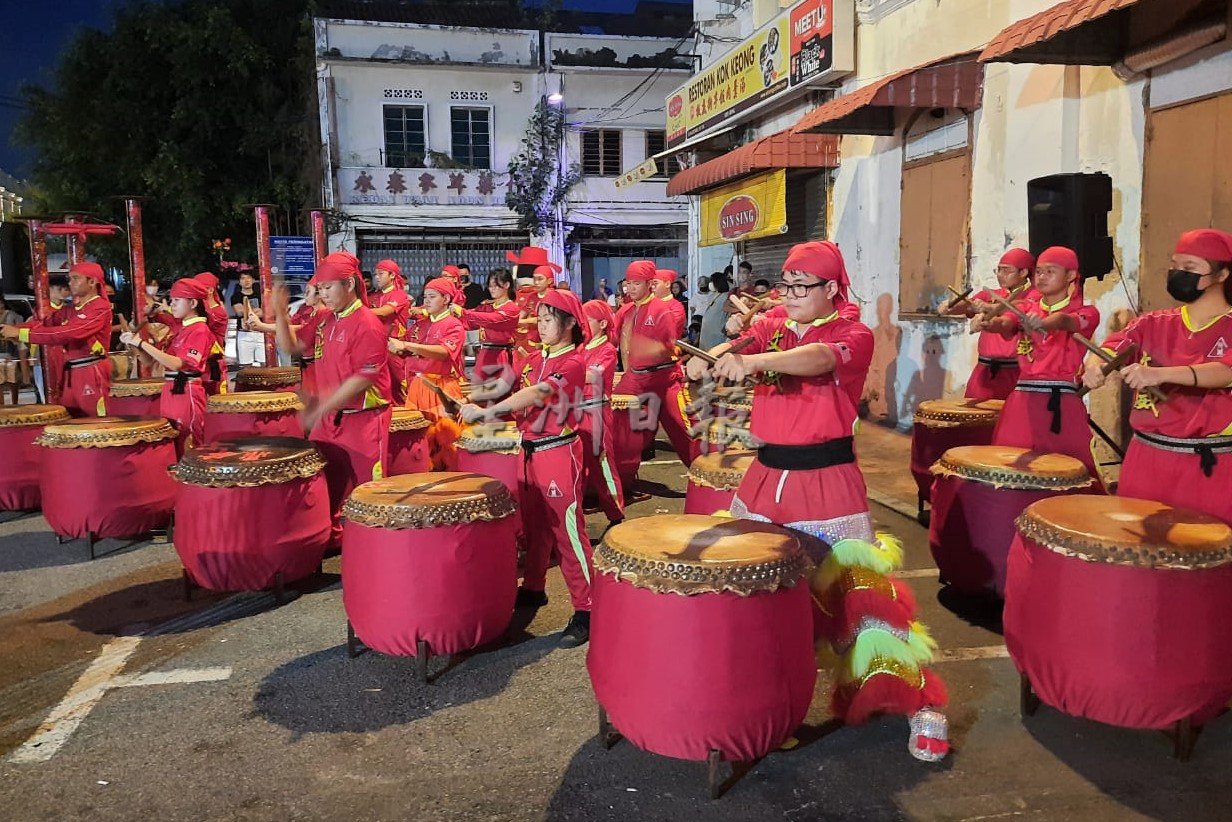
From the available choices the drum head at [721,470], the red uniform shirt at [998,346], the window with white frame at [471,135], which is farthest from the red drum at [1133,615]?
the window with white frame at [471,135]

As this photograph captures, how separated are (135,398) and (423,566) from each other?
202 inches

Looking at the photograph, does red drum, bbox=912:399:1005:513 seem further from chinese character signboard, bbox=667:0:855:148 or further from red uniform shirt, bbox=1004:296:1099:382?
chinese character signboard, bbox=667:0:855:148

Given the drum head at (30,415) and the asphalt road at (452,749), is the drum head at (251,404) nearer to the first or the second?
the drum head at (30,415)

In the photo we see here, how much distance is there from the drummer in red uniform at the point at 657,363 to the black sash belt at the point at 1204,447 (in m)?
4.06

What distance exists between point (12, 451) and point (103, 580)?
200 centimetres

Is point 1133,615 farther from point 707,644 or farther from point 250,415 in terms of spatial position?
point 250,415

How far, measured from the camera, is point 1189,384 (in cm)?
335

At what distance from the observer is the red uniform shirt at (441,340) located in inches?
289

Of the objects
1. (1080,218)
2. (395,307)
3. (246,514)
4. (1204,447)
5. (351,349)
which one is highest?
(1080,218)

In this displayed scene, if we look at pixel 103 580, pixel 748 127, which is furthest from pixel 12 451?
pixel 748 127

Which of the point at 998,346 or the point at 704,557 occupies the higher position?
the point at 998,346

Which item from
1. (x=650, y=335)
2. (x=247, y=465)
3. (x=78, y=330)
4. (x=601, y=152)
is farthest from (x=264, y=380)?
(x=601, y=152)

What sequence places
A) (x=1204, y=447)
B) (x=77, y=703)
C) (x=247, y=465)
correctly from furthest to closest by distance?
(x=247, y=465)
(x=77, y=703)
(x=1204, y=447)

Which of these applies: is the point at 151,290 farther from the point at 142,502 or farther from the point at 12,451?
the point at 142,502
